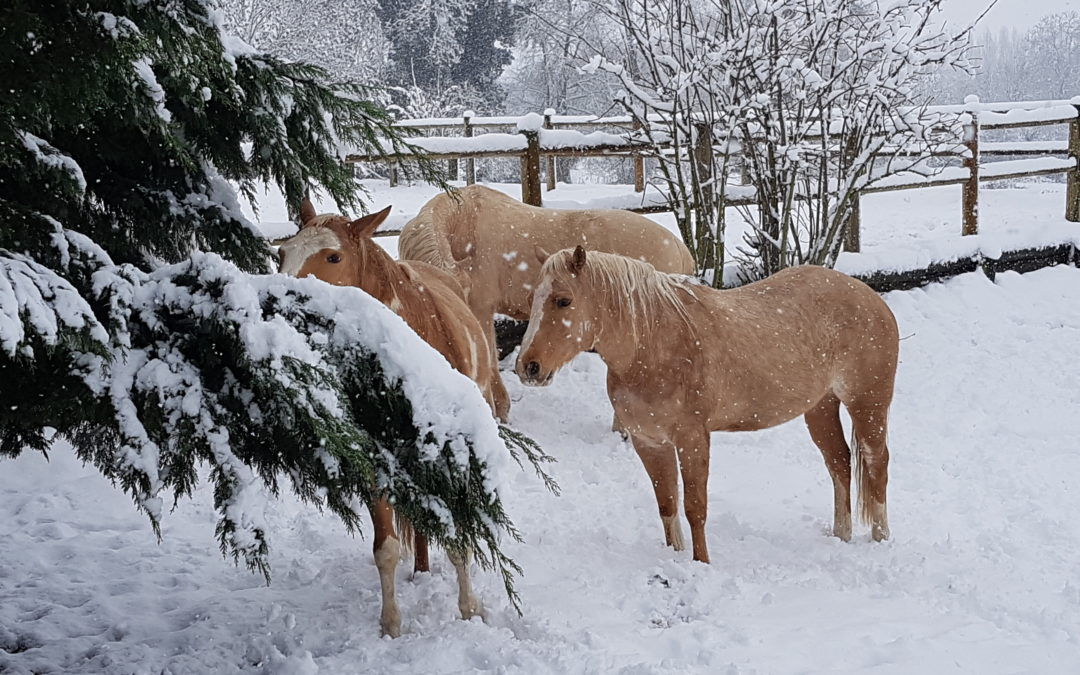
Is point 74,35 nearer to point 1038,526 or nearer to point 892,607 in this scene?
point 892,607

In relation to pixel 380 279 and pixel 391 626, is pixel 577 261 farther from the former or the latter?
pixel 391 626

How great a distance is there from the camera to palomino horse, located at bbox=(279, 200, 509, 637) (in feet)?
9.93

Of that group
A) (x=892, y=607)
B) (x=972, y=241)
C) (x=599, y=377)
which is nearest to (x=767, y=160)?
(x=599, y=377)

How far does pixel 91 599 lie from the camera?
3.23 meters

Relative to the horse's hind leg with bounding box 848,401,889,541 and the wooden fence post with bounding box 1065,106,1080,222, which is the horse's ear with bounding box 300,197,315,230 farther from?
the wooden fence post with bounding box 1065,106,1080,222

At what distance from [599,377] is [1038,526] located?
2.89m

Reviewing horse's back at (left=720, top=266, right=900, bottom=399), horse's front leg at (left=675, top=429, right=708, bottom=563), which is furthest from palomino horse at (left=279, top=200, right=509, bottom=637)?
horse's back at (left=720, top=266, right=900, bottom=399)

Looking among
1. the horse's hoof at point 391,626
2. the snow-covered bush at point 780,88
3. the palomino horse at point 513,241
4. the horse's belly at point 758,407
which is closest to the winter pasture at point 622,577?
the horse's hoof at point 391,626

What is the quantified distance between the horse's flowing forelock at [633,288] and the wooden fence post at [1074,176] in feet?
29.7

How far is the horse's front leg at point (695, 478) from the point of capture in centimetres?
354

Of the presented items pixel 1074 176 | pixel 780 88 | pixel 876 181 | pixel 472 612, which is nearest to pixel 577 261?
pixel 472 612

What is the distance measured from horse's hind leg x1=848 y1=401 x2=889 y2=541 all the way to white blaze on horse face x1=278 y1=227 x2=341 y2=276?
94.9 inches

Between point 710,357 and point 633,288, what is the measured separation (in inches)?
16.6

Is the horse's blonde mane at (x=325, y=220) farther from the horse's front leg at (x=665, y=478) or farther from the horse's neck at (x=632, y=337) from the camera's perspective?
the horse's front leg at (x=665, y=478)
